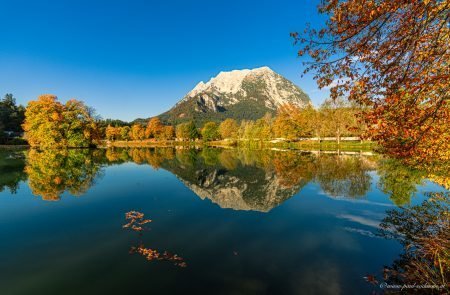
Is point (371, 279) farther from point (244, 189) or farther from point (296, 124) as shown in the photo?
point (296, 124)

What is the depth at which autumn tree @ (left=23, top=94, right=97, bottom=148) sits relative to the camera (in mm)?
63812

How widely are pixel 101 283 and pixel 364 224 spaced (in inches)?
455

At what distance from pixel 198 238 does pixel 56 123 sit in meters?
71.5

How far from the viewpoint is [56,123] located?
6512 centimetres

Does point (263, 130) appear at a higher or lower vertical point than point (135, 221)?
higher

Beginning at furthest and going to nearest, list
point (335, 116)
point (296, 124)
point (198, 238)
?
point (296, 124)
point (335, 116)
point (198, 238)

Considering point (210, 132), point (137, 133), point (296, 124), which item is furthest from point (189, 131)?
point (296, 124)

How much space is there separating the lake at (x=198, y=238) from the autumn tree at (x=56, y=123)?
173 ft

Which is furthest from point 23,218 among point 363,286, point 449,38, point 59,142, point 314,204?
point 59,142

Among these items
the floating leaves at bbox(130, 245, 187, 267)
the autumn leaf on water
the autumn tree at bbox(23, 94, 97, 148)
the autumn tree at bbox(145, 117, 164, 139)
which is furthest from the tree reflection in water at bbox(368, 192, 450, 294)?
the autumn tree at bbox(145, 117, 164, 139)

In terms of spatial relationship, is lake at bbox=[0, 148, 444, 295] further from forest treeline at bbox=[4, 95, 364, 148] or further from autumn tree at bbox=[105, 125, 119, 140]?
autumn tree at bbox=[105, 125, 119, 140]

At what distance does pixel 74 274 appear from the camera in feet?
24.2

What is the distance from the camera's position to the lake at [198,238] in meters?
6.99

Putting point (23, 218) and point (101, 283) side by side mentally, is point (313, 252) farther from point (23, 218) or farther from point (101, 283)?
point (23, 218)
